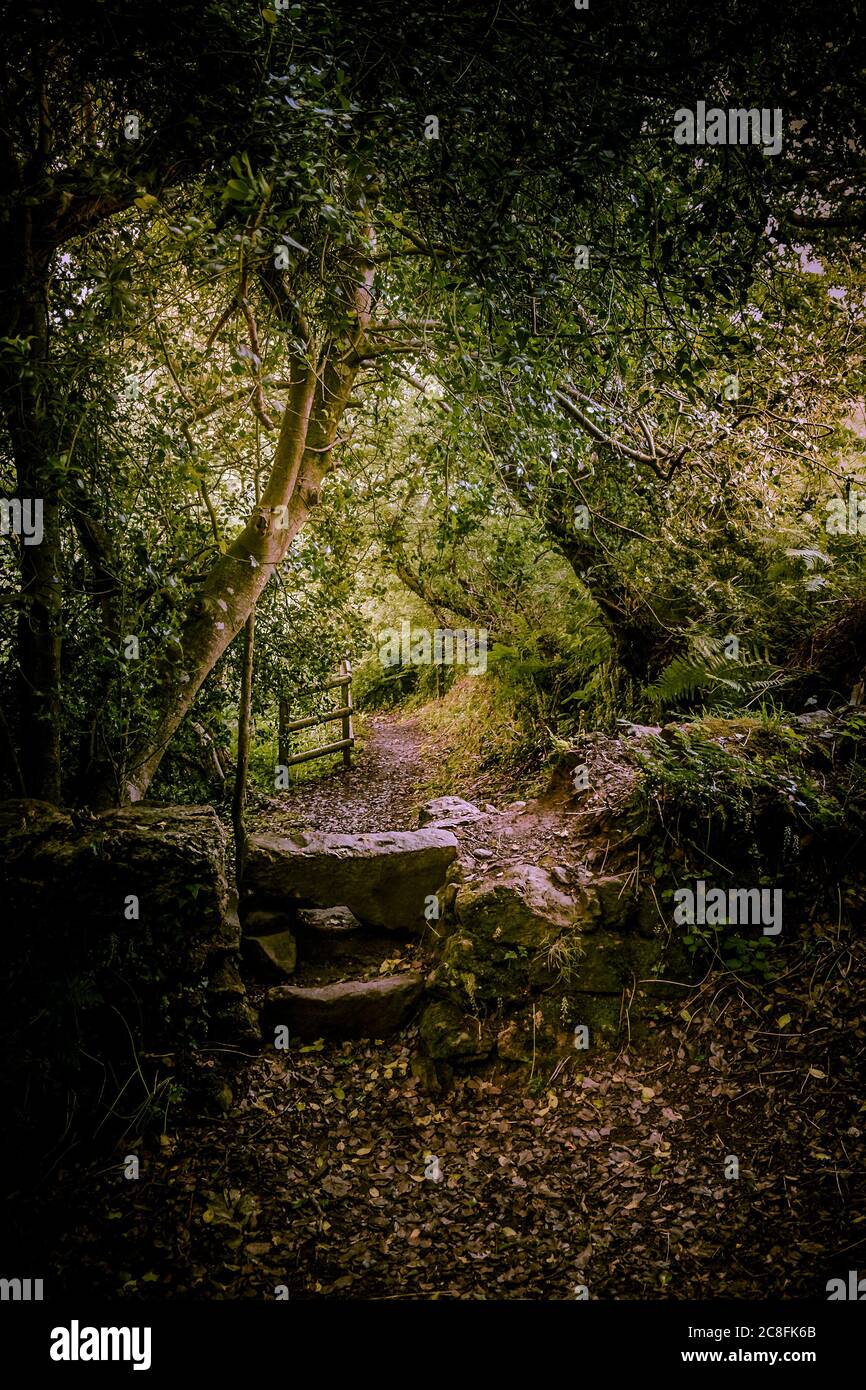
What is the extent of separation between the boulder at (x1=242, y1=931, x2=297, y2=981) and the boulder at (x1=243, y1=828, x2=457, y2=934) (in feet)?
1.20

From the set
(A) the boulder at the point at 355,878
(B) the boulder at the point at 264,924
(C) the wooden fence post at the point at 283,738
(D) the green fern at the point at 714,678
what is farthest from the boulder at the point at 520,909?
(C) the wooden fence post at the point at 283,738

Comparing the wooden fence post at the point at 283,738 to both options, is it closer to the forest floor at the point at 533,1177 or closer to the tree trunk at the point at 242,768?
the tree trunk at the point at 242,768

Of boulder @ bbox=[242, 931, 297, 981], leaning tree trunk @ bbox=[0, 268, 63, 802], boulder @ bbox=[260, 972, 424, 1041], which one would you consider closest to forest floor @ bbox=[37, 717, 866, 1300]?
boulder @ bbox=[260, 972, 424, 1041]

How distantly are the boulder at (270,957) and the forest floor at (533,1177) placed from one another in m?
0.79

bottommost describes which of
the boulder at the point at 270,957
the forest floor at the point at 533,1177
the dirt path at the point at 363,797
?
the forest floor at the point at 533,1177

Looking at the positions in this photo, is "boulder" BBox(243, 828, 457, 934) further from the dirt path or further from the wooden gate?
the wooden gate

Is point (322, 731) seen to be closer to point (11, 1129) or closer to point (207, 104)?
point (11, 1129)

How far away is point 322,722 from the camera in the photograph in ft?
38.6

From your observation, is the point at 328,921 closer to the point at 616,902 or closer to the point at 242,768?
the point at 242,768

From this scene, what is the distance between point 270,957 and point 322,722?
6.27m

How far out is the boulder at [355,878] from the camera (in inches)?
244

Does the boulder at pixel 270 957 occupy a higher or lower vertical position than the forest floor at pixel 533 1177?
higher

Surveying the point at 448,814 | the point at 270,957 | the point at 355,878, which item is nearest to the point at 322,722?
the point at 448,814
